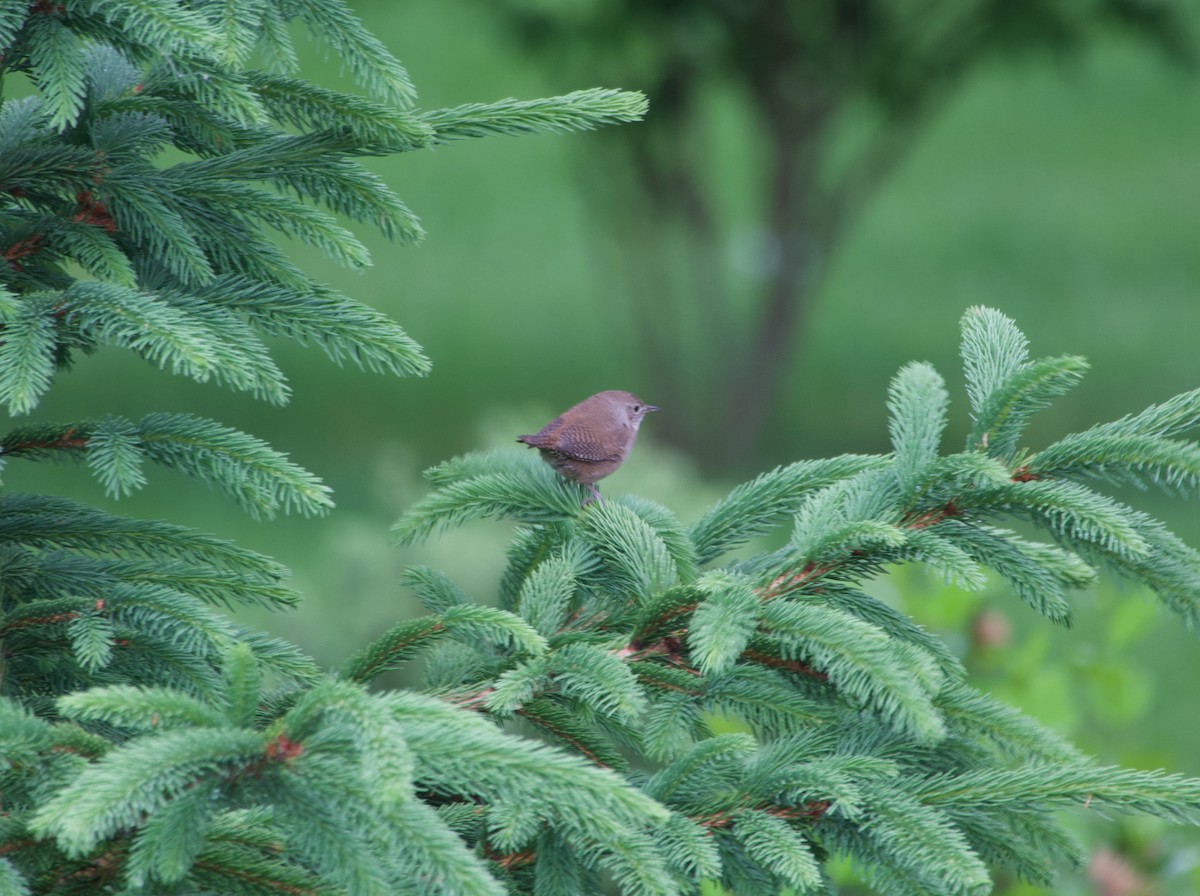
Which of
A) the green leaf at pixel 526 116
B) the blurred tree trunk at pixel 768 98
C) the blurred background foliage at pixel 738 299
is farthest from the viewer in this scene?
the blurred tree trunk at pixel 768 98

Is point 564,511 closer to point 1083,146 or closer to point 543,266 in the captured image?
point 543,266

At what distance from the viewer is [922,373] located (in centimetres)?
165

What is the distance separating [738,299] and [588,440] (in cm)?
1076

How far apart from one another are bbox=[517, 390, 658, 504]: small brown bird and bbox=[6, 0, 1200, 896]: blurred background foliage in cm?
85

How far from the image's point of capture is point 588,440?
2.55 m

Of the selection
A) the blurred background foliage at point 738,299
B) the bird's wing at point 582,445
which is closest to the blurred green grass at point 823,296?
the blurred background foliage at point 738,299

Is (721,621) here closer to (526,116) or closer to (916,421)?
(916,421)

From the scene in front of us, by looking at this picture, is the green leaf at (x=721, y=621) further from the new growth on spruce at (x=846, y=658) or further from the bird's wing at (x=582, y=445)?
the bird's wing at (x=582, y=445)

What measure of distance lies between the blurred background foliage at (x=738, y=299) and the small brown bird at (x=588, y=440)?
2.79ft

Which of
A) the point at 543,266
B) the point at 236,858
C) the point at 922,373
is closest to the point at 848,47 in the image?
the point at 543,266

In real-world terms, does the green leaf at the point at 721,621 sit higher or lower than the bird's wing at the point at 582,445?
lower

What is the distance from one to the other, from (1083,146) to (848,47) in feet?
28.2

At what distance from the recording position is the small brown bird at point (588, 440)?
2521 mm

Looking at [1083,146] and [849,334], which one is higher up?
[1083,146]
